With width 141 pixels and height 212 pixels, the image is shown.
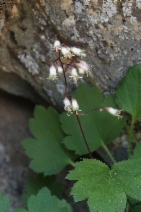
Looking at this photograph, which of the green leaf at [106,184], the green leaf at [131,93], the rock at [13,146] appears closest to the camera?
the green leaf at [106,184]

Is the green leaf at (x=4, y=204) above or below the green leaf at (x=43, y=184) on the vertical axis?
below

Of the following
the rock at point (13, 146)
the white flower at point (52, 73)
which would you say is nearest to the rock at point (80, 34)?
the white flower at point (52, 73)

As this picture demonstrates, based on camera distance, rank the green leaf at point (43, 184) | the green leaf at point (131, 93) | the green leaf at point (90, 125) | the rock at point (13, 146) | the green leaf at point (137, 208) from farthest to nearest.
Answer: the rock at point (13, 146), the green leaf at point (43, 184), the green leaf at point (90, 125), the green leaf at point (131, 93), the green leaf at point (137, 208)

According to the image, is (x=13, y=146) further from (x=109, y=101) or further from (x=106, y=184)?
(x=106, y=184)

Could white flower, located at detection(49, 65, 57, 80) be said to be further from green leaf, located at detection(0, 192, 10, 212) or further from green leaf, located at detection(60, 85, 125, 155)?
green leaf, located at detection(0, 192, 10, 212)

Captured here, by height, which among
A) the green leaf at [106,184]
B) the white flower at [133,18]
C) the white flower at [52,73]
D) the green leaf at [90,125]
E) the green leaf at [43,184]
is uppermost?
the white flower at [133,18]

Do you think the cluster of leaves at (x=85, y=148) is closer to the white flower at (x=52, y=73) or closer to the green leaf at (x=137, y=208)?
the green leaf at (x=137, y=208)

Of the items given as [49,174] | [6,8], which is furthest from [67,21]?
[49,174]

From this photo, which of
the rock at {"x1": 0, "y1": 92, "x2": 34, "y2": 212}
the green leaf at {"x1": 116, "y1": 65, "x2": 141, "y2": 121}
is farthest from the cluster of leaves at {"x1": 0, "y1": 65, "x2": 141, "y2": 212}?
the rock at {"x1": 0, "y1": 92, "x2": 34, "y2": 212}
